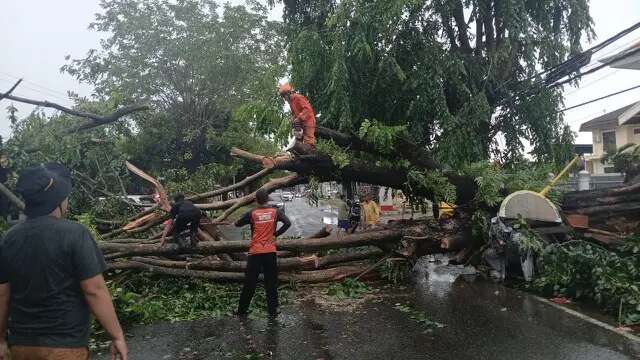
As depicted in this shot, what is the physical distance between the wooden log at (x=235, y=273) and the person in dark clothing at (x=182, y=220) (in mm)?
405

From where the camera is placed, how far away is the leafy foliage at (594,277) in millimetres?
5973

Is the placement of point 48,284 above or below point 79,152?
below

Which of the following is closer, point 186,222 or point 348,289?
point 186,222

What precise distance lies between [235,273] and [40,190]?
17.5ft

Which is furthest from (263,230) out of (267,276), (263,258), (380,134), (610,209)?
(610,209)

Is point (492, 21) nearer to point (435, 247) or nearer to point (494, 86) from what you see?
point (494, 86)

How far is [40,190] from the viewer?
2.67 m

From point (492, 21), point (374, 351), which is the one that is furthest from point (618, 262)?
point (492, 21)

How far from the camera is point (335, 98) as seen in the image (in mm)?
10352

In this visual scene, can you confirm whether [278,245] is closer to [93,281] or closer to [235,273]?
[235,273]

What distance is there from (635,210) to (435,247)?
3.44 metres

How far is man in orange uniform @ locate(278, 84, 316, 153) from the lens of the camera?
7721 millimetres

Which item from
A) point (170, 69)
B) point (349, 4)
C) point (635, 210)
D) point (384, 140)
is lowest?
point (635, 210)

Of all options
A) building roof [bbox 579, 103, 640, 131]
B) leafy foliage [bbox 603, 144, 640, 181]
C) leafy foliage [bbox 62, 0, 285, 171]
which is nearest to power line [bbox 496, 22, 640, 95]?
leafy foliage [bbox 603, 144, 640, 181]
